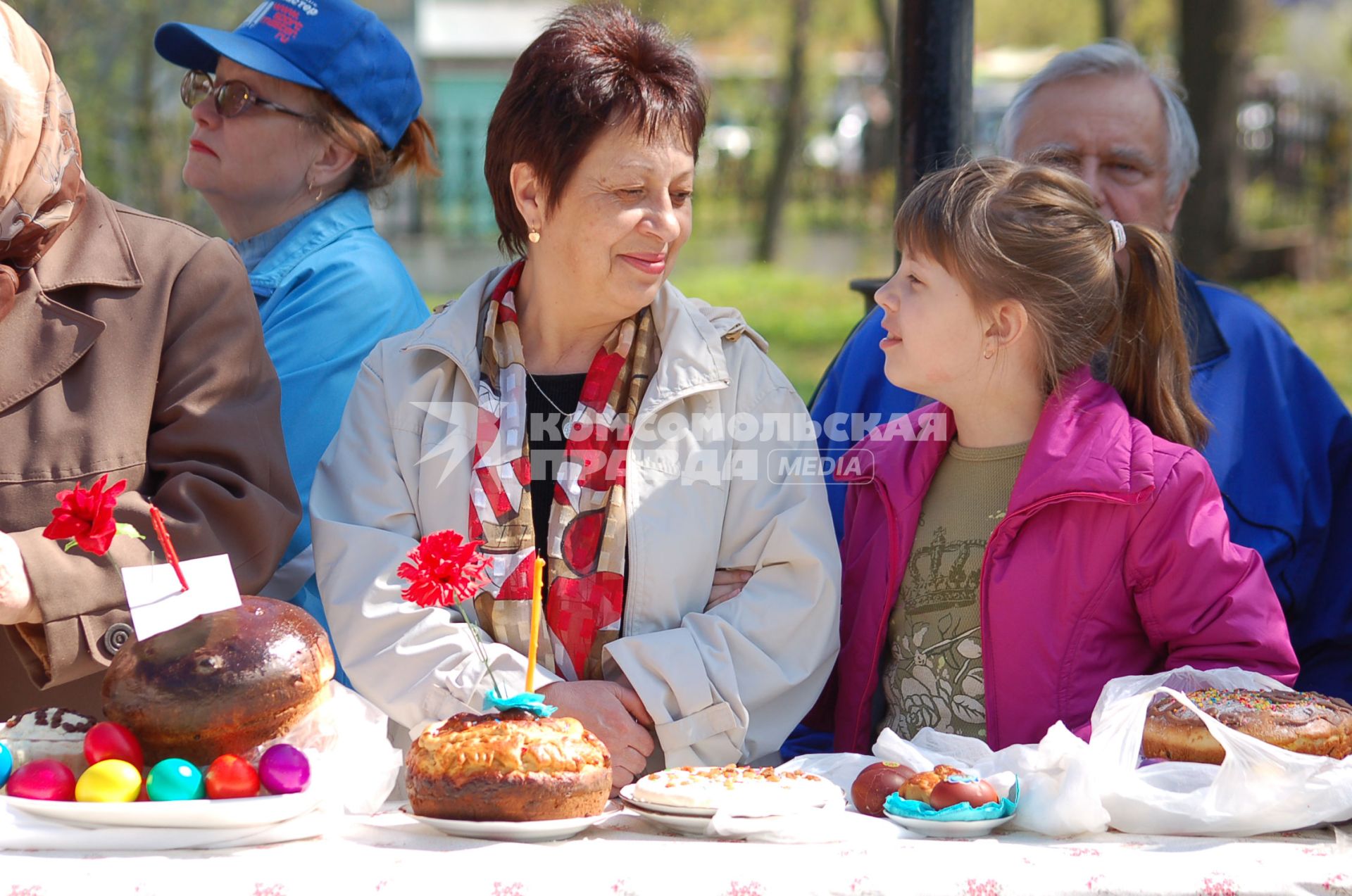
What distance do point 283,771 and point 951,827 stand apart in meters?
0.97

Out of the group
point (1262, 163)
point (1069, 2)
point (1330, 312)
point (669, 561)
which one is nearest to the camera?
point (669, 561)

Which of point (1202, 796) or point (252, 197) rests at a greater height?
point (252, 197)

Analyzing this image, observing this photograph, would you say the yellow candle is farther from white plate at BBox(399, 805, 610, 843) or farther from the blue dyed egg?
the blue dyed egg

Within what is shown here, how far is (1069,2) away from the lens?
3127cm

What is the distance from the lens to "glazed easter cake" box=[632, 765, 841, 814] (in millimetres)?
2000

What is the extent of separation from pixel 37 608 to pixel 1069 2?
107ft

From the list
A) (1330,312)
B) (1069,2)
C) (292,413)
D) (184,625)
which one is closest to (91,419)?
(184,625)

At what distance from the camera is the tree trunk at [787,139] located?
16.5m

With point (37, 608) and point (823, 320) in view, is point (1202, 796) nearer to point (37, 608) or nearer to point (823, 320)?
point (37, 608)

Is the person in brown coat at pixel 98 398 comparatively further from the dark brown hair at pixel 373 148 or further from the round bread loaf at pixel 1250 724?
the round bread loaf at pixel 1250 724

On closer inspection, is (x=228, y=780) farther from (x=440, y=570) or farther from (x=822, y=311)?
(x=822, y=311)

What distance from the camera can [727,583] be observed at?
2.59 metres

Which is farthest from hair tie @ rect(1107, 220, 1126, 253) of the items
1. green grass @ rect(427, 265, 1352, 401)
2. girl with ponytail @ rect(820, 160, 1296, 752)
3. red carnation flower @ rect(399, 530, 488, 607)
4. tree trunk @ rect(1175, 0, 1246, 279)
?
tree trunk @ rect(1175, 0, 1246, 279)

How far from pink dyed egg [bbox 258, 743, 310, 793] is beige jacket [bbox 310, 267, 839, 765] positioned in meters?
0.43
